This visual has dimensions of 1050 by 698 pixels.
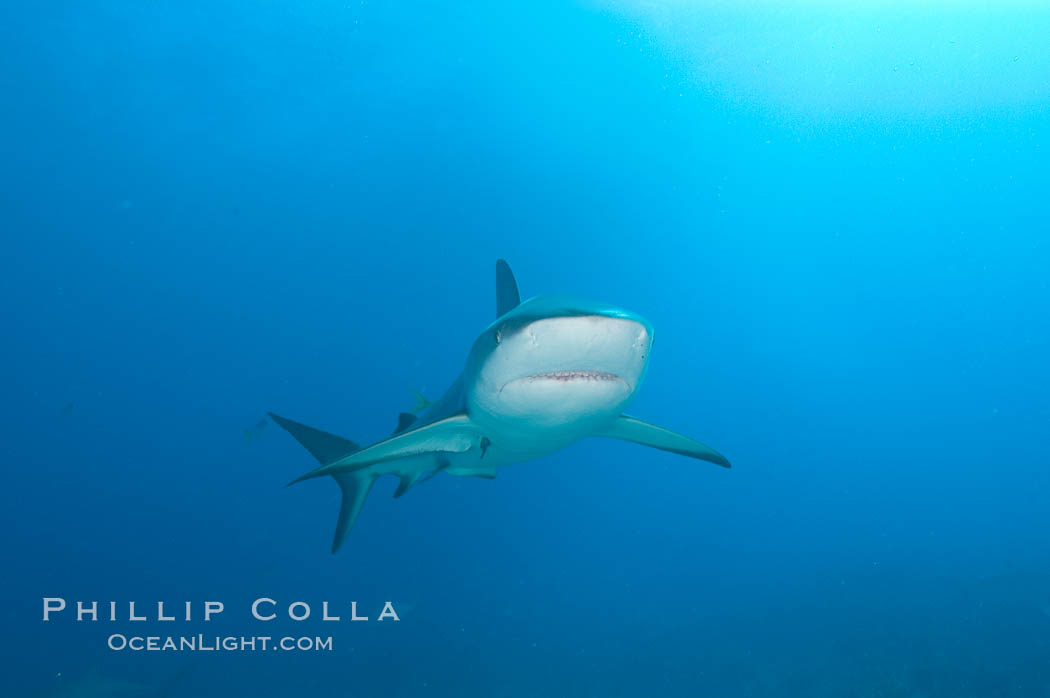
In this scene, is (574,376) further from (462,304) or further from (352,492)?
(462,304)

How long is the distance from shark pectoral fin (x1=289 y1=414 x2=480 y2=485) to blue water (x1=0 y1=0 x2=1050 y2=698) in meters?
11.6

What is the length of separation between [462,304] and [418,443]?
22841 mm

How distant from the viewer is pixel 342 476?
15.6 ft

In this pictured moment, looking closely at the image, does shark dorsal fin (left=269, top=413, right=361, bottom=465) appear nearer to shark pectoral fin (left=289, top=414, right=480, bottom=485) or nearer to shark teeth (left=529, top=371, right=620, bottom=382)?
shark pectoral fin (left=289, top=414, right=480, bottom=485)

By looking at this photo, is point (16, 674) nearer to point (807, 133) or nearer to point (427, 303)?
point (427, 303)

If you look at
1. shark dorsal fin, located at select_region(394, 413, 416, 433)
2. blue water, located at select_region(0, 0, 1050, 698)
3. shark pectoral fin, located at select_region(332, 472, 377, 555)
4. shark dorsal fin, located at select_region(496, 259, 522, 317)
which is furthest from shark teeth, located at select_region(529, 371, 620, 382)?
blue water, located at select_region(0, 0, 1050, 698)

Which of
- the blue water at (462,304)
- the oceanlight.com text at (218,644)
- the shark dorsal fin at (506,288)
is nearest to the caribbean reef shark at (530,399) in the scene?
the shark dorsal fin at (506,288)

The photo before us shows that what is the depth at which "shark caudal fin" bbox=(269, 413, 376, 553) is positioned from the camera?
15.1 ft

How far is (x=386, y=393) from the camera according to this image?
26703 millimetres

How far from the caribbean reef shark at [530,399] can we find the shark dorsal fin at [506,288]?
41.2 inches

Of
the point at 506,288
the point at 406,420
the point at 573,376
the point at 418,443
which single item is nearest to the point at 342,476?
the point at 406,420

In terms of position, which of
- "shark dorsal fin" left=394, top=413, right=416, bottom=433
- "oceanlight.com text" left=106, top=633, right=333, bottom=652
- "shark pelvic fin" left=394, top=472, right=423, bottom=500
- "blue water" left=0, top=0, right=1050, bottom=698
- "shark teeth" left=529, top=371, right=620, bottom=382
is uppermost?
"blue water" left=0, top=0, right=1050, bottom=698

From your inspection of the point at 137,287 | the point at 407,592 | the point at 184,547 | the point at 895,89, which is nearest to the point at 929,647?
the point at 407,592

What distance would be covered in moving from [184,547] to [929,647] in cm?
2504
